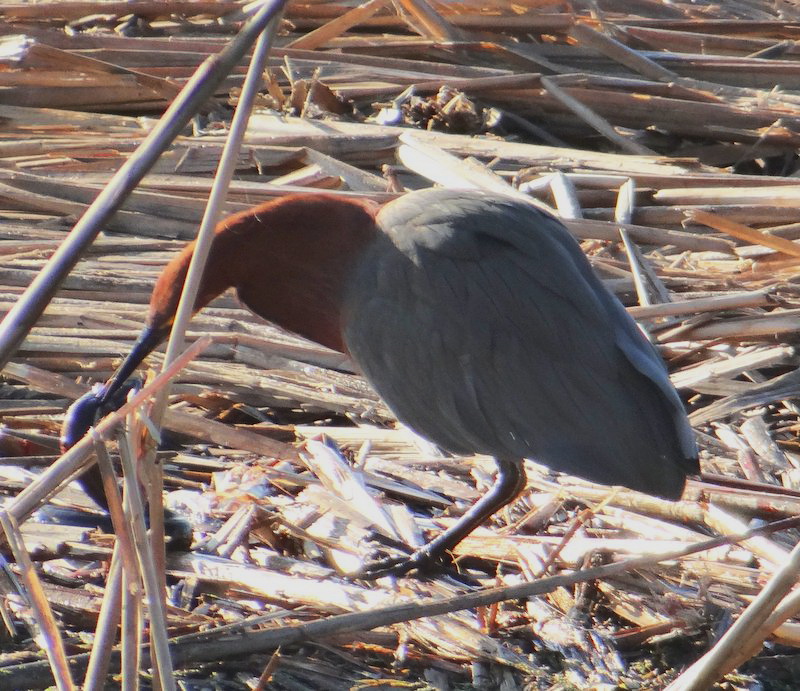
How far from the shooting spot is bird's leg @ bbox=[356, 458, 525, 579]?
13.1 feet

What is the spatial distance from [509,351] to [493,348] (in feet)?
0.17

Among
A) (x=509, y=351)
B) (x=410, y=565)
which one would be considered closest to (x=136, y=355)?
(x=410, y=565)

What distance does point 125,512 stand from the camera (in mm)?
2490

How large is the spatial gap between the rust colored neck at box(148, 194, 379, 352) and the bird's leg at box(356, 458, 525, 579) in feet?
2.57

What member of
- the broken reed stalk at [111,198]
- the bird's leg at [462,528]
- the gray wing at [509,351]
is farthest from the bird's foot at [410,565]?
the broken reed stalk at [111,198]

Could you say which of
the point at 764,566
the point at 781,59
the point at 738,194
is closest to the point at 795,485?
the point at 764,566

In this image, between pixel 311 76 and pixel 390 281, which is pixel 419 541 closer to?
pixel 390 281

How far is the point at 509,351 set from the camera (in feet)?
12.8

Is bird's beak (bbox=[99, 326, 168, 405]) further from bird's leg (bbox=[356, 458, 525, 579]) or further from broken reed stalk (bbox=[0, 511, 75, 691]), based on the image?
broken reed stalk (bbox=[0, 511, 75, 691])

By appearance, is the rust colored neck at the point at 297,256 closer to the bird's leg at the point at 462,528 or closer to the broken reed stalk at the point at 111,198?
the bird's leg at the point at 462,528

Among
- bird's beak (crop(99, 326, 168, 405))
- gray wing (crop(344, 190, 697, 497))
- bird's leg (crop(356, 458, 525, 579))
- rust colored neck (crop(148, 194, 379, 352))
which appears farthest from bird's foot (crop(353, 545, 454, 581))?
bird's beak (crop(99, 326, 168, 405))

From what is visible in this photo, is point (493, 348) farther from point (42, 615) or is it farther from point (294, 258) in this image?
point (42, 615)

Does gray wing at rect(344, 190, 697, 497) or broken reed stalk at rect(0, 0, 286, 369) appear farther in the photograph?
gray wing at rect(344, 190, 697, 497)

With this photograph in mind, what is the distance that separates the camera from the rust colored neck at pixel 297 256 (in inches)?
168
